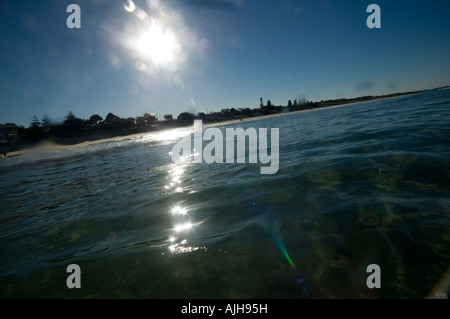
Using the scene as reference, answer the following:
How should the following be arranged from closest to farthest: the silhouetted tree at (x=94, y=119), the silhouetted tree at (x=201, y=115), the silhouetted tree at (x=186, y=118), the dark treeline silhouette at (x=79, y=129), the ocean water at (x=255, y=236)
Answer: the ocean water at (x=255, y=236) → the dark treeline silhouette at (x=79, y=129) → the silhouetted tree at (x=94, y=119) → the silhouetted tree at (x=186, y=118) → the silhouetted tree at (x=201, y=115)

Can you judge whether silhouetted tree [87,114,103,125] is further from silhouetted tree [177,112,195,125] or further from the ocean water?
the ocean water

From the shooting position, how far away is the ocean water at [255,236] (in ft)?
6.57

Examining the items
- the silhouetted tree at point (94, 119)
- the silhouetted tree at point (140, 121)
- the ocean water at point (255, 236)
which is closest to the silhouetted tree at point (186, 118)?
the silhouetted tree at point (140, 121)

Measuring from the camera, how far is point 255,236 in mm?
2750

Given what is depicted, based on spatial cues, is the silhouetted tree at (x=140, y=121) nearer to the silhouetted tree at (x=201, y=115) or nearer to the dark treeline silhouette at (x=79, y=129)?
the dark treeline silhouette at (x=79, y=129)

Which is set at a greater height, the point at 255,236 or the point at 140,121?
the point at 140,121

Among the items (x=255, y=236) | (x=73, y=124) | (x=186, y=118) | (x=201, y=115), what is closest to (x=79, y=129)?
(x=73, y=124)

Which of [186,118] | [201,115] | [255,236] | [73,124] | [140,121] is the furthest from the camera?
[201,115]

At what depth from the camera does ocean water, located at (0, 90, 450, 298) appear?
2.00m

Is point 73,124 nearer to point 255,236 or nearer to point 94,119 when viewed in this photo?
point 94,119

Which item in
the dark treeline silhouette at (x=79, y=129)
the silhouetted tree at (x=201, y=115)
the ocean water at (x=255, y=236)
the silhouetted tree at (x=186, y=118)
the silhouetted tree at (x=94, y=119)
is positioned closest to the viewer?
the ocean water at (x=255, y=236)
